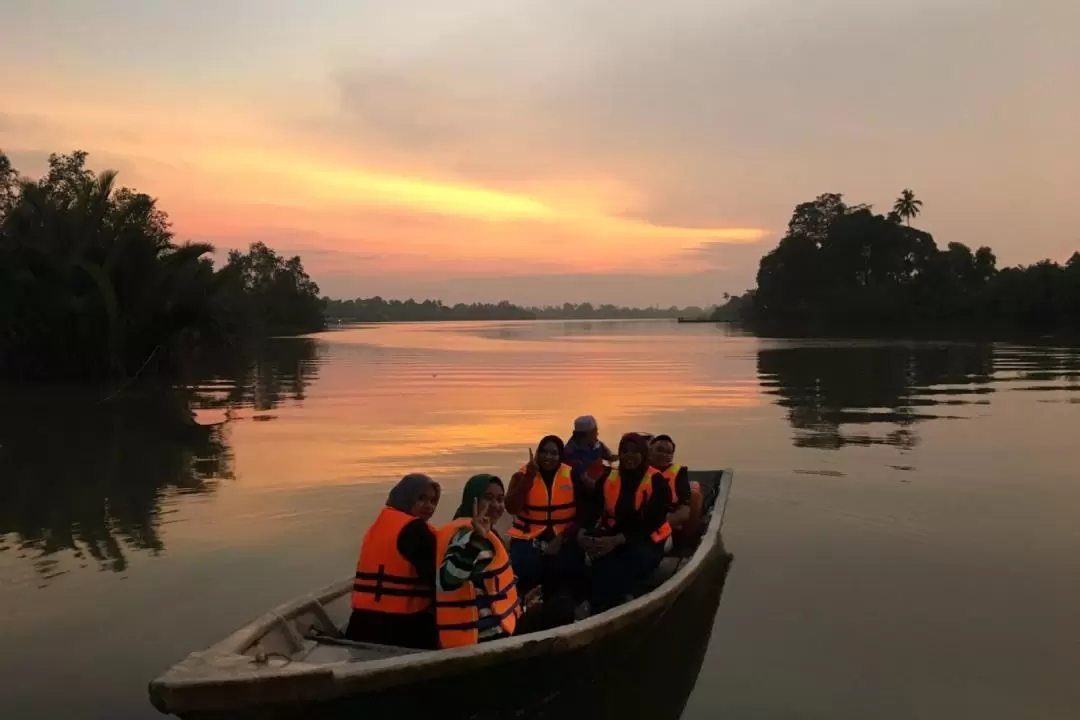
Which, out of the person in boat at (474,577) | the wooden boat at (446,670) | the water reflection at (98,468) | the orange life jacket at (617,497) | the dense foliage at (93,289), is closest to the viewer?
the wooden boat at (446,670)

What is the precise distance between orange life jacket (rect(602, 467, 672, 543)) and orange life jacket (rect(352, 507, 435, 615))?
98.0 inches

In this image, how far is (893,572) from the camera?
861cm

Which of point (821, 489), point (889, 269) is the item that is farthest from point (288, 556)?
point (889, 269)

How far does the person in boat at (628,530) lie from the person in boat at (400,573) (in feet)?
7.20

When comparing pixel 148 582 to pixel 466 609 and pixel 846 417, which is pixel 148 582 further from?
pixel 846 417

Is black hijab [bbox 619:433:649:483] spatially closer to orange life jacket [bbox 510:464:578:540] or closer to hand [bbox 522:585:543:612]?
orange life jacket [bbox 510:464:578:540]

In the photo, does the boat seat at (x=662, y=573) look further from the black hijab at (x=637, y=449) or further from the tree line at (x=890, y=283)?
the tree line at (x=890, y=283)

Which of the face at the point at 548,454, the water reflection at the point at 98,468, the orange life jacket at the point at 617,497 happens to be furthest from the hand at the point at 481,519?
the water reflection at the point at 98,468

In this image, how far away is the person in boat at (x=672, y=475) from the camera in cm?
759

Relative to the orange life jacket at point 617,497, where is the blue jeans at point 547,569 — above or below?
below

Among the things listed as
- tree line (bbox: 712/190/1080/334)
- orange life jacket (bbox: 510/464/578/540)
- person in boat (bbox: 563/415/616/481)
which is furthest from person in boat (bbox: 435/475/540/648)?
tree line (bbox: 712/190/1080/334)

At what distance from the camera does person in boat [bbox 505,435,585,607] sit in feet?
23.4

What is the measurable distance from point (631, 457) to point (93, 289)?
2615 cm

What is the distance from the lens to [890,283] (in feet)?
315
